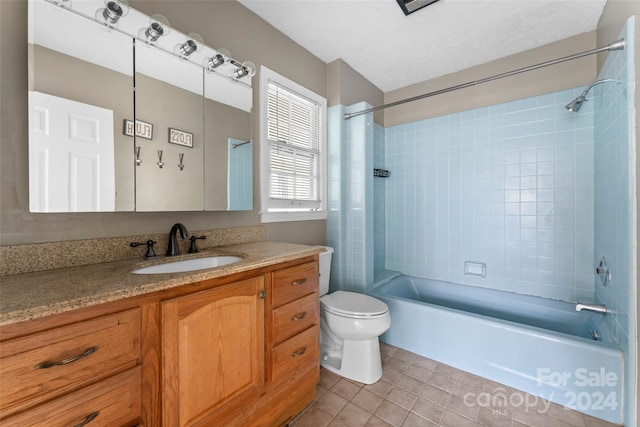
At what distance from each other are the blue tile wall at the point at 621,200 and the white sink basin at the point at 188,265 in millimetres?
2006

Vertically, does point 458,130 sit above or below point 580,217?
above

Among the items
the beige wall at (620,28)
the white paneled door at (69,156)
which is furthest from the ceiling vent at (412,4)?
the white paneled door at (69,156)

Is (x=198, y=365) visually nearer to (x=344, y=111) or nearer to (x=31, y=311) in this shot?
(x=31, y=311)

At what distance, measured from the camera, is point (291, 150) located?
2188mm

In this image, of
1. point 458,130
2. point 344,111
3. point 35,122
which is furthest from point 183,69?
point 458,130

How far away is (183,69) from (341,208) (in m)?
1.57

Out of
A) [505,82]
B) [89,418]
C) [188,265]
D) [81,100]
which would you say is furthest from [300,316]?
[505,82]

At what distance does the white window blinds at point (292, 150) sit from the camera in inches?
80.8

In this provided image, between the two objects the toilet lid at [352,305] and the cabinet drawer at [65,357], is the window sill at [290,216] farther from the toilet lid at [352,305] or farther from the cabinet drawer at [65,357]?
the cabinet drawer at [65,357]

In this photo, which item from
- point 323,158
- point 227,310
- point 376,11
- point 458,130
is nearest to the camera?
point 227,310

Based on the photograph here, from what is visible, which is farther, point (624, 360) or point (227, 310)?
point (624, 360)

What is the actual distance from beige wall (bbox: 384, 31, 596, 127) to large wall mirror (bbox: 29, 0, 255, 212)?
6.39 feet

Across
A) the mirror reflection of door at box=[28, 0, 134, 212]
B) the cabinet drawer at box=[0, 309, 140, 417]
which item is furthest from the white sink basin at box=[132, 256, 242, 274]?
the cabinet drawer at box=[0, 309, 140, 417]

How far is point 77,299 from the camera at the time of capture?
0.72 metres
